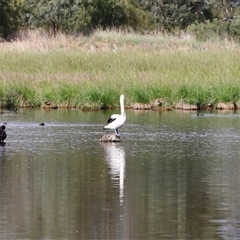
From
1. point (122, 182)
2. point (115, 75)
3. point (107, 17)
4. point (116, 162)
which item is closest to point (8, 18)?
point (107, 17)

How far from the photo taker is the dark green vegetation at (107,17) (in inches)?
1727

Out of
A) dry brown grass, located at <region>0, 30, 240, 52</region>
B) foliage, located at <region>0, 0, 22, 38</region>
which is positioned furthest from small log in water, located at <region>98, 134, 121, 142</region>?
foliage, located at <region>0, 0, 22, 38</region>

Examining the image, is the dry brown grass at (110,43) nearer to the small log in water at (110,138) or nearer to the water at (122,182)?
the water at (122,182)

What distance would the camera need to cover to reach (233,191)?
11.5 metres

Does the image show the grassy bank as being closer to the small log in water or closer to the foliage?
the small log in water

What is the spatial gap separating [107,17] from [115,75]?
62.3 feet

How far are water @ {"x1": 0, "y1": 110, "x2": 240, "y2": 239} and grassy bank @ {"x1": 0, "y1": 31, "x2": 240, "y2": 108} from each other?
4789 mm

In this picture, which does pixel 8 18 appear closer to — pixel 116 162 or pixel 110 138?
pixel 110 138

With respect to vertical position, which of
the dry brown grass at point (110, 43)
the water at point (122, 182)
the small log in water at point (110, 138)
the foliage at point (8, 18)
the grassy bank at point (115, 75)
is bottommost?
the water at point (122, 182)

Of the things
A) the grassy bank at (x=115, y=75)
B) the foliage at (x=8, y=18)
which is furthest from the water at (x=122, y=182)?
the foliage at (x=8, y=18)

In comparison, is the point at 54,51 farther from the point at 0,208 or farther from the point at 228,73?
the point at 0,208

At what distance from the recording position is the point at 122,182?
12320 millimetres

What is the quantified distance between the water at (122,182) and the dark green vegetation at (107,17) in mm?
22123

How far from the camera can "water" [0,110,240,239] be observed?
30.8 feet
